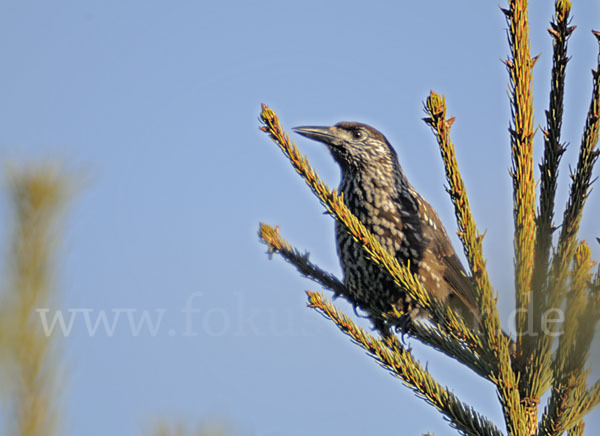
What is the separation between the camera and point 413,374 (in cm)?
210

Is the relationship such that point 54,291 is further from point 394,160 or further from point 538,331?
point 394,160

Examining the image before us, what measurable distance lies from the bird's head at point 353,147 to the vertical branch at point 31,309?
3.13 meters

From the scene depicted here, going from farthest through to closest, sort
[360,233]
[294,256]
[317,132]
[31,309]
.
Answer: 1. [317,132]
2. [294,256]
3. [360,233]
4. [31,309]

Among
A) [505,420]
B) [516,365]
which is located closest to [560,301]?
[516,365]

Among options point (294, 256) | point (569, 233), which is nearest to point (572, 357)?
point (569, 233)

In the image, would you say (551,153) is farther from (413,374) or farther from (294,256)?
(294,256)

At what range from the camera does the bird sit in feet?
11.9

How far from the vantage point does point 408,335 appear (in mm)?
3016

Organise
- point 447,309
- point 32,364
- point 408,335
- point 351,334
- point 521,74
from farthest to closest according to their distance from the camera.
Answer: point 408,335, point 351,334, point 447,309, point 521,74, point 32,364

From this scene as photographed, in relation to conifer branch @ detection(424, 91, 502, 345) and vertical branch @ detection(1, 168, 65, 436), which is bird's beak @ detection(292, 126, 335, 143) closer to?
conifer branch @ detection(424, 91, 502, 345)

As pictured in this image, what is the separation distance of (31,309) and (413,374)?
1.37m

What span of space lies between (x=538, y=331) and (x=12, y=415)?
1330 millimetres

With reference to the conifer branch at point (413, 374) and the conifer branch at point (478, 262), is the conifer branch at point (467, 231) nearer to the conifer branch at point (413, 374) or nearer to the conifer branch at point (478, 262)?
the conifer branch at point (478, 262)

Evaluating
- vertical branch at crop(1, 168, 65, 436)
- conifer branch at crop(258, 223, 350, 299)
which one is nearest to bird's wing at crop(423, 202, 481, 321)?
conifer branch at crop(258, 223, 350, 299)
